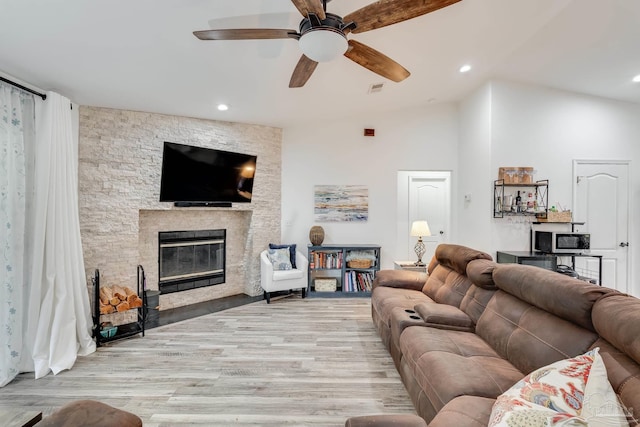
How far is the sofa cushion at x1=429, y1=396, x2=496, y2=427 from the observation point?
Answer: 4.18 feet

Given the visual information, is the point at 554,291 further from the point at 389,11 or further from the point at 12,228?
the point at 12,228

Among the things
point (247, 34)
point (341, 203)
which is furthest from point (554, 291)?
point (341, 203)

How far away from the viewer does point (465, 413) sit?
1.33 m

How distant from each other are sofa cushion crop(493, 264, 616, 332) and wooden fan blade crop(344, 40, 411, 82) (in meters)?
1.74

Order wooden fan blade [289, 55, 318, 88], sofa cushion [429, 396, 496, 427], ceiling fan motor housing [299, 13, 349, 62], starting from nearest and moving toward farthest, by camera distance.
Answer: sofa cushion [429, 396, 496, 427]
ceiling fan motor housing [299, 13, 349, 62]
wooden fan blade [289, 55, 318, 88]

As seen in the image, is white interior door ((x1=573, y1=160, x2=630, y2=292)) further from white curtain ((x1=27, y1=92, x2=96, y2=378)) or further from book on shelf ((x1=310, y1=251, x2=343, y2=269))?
white curtain ((x1=27, y1=92, x2=96, y2=378))

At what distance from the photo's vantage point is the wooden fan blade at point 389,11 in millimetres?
1644

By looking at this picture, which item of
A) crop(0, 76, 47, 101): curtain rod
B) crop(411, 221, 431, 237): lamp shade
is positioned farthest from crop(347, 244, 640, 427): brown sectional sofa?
crop(0, 76, 47, 101): curtain rod

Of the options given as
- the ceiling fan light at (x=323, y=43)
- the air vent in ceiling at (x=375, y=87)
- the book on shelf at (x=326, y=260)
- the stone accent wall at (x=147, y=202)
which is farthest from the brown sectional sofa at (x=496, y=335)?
the stone accent wall at (x=147, y=202)

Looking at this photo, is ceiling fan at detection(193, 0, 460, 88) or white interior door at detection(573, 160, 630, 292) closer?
ceiling fan at detection(193, 0, 460, 88)

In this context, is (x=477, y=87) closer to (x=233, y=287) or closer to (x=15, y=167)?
(x=233, y=287)

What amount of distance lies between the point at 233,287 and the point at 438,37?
14.1 feet

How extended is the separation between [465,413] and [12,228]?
343 centimetres

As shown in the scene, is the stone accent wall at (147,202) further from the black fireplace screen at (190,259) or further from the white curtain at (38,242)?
the white curtain at (38,242)
